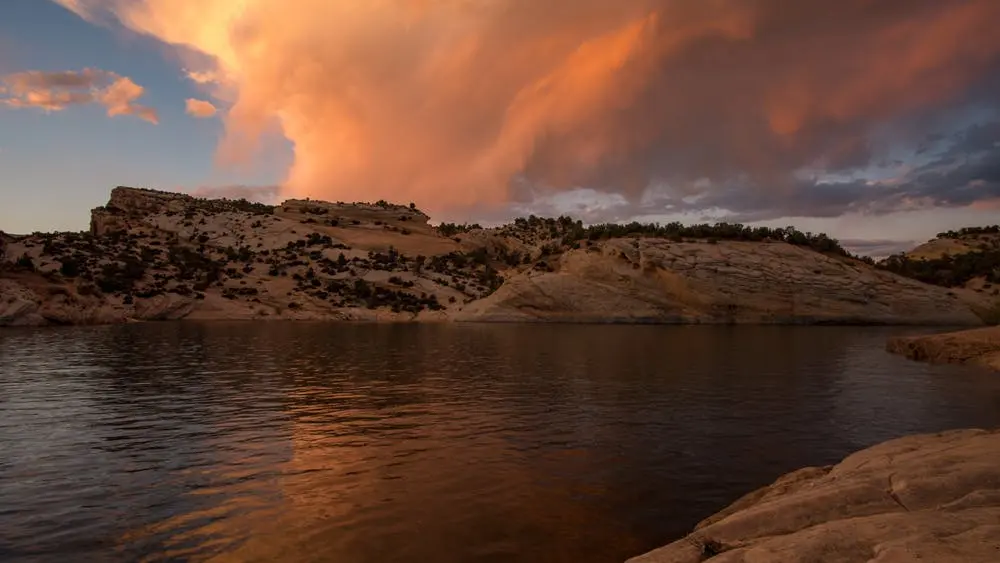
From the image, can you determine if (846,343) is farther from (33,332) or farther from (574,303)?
(33,332)

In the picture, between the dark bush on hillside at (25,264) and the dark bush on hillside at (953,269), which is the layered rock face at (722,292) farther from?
the dark bush on hillside at (25,264)

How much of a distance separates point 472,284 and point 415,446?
91.0 m

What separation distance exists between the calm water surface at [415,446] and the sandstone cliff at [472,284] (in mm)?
40113

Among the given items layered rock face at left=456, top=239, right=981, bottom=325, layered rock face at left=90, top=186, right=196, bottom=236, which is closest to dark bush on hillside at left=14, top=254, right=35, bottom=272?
layered rock face at left=90, top=186, right=196, bottom=236

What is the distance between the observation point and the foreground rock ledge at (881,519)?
18.3 ft

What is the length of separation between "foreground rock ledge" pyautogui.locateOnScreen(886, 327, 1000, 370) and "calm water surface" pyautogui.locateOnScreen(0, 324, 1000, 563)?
252 cm

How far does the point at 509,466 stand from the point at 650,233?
242ft

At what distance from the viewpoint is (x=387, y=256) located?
371ft

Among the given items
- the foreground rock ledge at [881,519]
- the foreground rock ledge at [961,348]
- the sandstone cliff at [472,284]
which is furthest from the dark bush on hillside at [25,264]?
the foreground rock ledge at [961,348]

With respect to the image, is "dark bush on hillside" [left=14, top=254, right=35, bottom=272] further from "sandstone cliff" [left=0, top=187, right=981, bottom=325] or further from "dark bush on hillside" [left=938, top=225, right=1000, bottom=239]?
"dark bush on hillside" [left=938, top=225, right=1000, bottom=239]

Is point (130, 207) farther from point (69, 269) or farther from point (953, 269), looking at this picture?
point (953, 269)

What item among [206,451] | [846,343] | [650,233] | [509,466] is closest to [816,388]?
[509,466]

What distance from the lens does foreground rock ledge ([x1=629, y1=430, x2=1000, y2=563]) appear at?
18.3 feet

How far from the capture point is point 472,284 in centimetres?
10631
